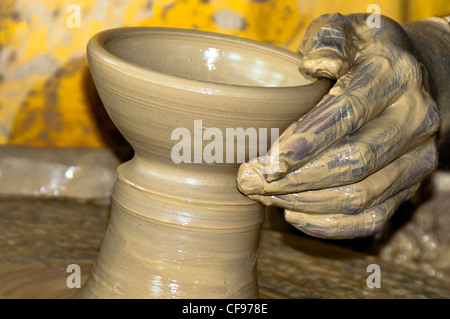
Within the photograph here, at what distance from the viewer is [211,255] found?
0.97 m

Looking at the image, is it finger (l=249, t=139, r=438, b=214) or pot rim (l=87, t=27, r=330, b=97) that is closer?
pot rim (l=87, t=27, r=330, b=97)

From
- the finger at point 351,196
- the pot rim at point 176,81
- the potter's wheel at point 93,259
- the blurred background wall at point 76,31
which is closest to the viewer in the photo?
the pot rim at point 176,81

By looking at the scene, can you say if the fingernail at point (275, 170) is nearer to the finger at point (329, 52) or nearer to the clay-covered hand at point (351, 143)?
the clay-covered hand at point (351, 143)

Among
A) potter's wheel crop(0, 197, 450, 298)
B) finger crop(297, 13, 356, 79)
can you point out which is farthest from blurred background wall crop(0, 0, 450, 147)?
finger crop(297, 13, 356, 79)

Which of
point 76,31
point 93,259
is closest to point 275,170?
point 93,259

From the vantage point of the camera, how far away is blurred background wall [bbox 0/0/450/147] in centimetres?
157

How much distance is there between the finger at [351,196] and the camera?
0.95 m

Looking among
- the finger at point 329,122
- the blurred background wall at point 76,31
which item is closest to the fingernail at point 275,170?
the finger at point 329,122

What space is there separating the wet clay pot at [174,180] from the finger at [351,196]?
0.23 ft

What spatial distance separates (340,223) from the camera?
980 millimetres

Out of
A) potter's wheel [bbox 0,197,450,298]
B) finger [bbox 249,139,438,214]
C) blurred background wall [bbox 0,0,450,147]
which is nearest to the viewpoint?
finger [bbox 249,139,438,214]

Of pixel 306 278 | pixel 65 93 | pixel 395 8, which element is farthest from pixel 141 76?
pixel 395 8

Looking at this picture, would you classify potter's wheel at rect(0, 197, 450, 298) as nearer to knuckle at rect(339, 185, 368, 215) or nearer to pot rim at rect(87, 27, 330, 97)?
knuckle at rect(339, 185, 368, 215)

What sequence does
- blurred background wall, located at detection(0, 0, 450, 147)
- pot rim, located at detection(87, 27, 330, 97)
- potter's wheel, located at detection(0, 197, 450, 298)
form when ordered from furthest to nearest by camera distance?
blurred background wall, located at detection(0, 0, 450, 147) → potter's wheel, located at detection(0, 197, 450, 298) → pot rim, located at detection(87, 27, 330, 97)
